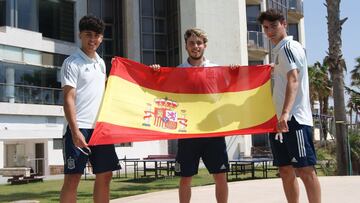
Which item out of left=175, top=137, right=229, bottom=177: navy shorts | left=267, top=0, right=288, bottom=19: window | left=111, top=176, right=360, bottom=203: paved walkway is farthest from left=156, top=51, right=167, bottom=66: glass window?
left=175, top=137, right=229, bottom=177: navy shorts

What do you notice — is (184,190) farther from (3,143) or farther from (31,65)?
(31,65)

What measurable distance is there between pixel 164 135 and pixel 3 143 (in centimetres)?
2227

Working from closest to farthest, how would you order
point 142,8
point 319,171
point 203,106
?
1. point 203,106
2. point 319,171
3. point 142,8

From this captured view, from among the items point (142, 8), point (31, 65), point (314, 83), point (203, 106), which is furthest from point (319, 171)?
point (314, 83)

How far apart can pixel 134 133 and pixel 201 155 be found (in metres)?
0.86

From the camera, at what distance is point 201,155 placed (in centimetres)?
634

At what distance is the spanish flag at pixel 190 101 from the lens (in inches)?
253

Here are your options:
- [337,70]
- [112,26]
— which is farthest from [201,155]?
[112,26]

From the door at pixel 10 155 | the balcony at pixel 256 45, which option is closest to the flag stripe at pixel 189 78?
the door at pixel 10 155

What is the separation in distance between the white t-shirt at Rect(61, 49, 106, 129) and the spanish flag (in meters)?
0.54

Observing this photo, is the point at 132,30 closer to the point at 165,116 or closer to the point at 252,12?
the point at 252,12

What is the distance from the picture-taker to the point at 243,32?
36281 mm

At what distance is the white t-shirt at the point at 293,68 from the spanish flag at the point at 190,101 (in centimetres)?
63

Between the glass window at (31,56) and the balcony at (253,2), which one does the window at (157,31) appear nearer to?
the balcony at (253,2)
